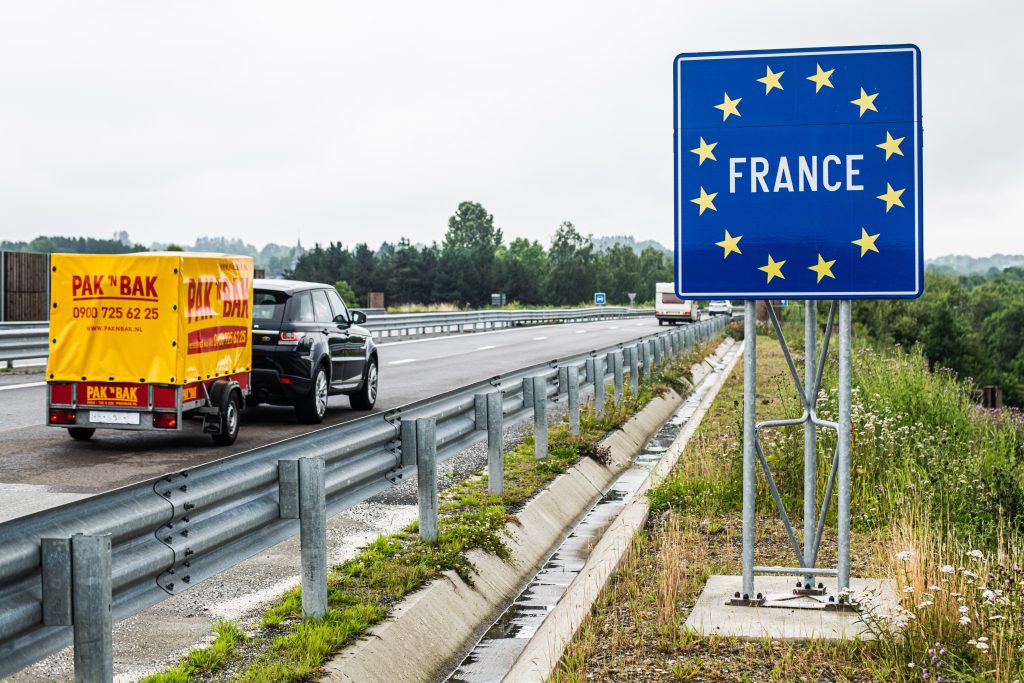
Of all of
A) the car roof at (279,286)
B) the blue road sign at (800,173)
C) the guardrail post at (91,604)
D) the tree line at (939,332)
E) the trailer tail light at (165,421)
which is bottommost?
the tree line at (939,332)

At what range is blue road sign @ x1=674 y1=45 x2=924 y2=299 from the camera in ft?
21.9

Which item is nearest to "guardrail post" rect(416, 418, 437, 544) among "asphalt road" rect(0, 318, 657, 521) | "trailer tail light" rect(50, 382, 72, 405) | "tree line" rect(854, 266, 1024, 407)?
"asphalt road" rect(0, 318, 657, 521)

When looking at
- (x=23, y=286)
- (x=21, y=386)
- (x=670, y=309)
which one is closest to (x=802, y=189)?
(x=21, y=386)

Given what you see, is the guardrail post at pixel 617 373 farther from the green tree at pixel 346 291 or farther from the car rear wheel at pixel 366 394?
the green tree at pixel 346 291

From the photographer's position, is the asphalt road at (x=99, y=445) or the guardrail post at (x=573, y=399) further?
the guardrail post at (x=573, y=399)

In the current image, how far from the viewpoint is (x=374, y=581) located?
7047 millimetres

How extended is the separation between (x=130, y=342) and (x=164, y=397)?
0.69 m

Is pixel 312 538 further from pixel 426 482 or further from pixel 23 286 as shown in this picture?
pixel 23 286

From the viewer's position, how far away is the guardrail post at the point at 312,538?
613 cm

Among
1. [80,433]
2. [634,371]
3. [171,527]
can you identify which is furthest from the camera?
[634,371]

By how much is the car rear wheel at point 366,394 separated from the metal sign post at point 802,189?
10983mm

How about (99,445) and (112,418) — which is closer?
(112,418)

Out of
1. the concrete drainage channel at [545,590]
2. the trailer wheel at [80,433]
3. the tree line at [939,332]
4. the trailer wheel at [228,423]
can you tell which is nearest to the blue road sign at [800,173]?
the concrete drainage channel at [545,590]

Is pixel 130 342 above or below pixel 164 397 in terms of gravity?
above
